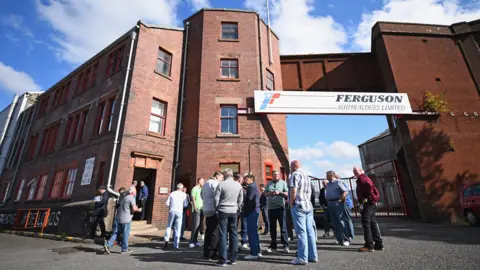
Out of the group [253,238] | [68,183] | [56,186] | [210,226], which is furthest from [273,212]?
[56,186]

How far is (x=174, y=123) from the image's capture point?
42.5 ft

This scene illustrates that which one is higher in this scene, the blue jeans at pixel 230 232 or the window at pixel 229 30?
the window at pixel 229 30

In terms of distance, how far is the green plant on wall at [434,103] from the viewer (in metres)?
12.8

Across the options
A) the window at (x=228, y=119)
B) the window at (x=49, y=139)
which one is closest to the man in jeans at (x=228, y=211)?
the window at (x=228, y=119)

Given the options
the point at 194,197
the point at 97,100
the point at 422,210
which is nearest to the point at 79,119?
the point at 97,100

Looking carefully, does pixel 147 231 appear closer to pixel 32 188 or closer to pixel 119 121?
pixel 119 121

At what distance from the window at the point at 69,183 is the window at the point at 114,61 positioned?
587 cm

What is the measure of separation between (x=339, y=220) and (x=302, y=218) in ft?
7.59

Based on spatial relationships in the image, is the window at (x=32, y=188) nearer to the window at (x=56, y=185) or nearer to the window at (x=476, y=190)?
Result: the window at (x=56, y=185)

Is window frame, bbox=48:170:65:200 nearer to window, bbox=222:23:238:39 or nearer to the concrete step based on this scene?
the concrete step

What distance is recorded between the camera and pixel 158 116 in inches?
488

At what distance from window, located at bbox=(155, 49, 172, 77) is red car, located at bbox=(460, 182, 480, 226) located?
15.2m

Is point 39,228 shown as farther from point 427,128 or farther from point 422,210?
point 427,128

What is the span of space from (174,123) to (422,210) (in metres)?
13.6
